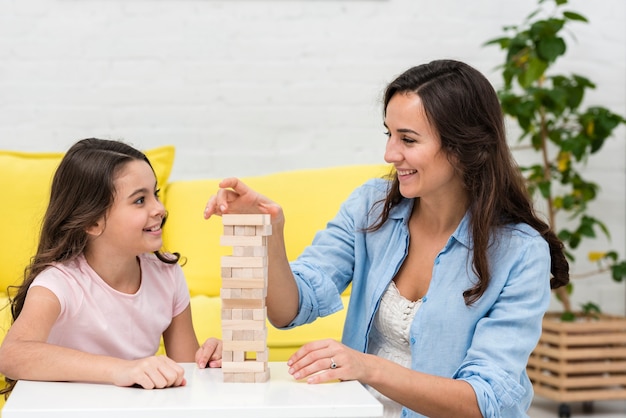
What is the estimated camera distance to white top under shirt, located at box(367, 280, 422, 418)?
1661mm

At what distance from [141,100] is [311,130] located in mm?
684

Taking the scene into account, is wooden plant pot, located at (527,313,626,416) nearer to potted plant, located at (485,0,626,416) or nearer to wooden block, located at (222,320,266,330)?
potted plant, located at (485,0,626,416)

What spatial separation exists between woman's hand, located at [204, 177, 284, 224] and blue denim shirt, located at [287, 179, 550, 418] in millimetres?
221

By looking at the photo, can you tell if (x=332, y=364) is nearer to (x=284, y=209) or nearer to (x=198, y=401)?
(x=198, y=401)

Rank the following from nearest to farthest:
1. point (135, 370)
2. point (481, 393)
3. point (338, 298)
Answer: point (135, 370)
point (481, 393)
point (338, 298)

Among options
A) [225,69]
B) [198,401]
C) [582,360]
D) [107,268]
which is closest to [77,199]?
[107,268]

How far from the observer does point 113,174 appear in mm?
1631

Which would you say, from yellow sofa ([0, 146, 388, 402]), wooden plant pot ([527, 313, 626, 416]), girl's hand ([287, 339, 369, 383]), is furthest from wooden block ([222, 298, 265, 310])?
wooden plant pot ([527, 313, 626, 416])

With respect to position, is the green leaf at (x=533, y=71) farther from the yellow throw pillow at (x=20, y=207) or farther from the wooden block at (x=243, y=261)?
the wooden block at (x=243, y=261)

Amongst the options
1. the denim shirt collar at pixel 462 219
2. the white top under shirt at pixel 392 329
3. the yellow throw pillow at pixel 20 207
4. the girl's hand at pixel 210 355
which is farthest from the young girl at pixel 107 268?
the yellow throw pillow at pixel 20 207

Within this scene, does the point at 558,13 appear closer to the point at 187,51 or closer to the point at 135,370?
the point at 187,51

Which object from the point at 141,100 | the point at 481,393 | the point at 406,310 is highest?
the point at 141,100

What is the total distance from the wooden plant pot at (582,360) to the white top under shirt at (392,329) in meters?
1.49

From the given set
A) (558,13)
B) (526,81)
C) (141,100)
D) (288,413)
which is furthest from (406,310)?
(558,13)
